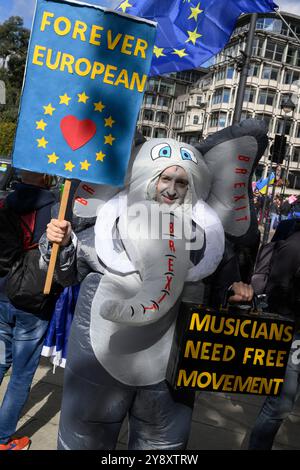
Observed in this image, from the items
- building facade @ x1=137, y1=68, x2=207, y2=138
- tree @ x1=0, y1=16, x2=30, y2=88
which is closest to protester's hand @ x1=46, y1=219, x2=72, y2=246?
tree @ x1=0, y1=16, x2=30, y2=88

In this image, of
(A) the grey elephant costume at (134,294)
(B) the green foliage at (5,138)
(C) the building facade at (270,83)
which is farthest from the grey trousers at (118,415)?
(C) the building facade at (270,83)

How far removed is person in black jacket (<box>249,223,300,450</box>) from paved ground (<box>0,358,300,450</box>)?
0.55 meters

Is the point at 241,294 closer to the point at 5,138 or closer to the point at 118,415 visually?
the point at 118,415

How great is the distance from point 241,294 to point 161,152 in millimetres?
781

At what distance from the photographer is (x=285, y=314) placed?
290cm

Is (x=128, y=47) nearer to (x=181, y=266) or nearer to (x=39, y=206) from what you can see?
(x=181, y=266)

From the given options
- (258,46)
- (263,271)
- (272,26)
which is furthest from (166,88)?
(263,271)

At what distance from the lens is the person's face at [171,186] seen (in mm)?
2160

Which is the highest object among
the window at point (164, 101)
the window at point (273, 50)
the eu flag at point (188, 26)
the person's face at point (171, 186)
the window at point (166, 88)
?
the window at point (273, 50)

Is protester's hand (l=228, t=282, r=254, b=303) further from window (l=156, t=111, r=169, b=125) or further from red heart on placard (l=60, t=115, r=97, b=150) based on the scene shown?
window (l=156, t=111, r=169, b=125)

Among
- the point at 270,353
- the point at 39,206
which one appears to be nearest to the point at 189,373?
the point at 270,353

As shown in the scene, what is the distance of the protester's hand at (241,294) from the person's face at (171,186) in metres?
0.53

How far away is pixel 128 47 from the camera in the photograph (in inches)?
79.8

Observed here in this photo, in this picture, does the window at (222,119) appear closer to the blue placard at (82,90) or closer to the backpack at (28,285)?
the backpack at (28,285)
